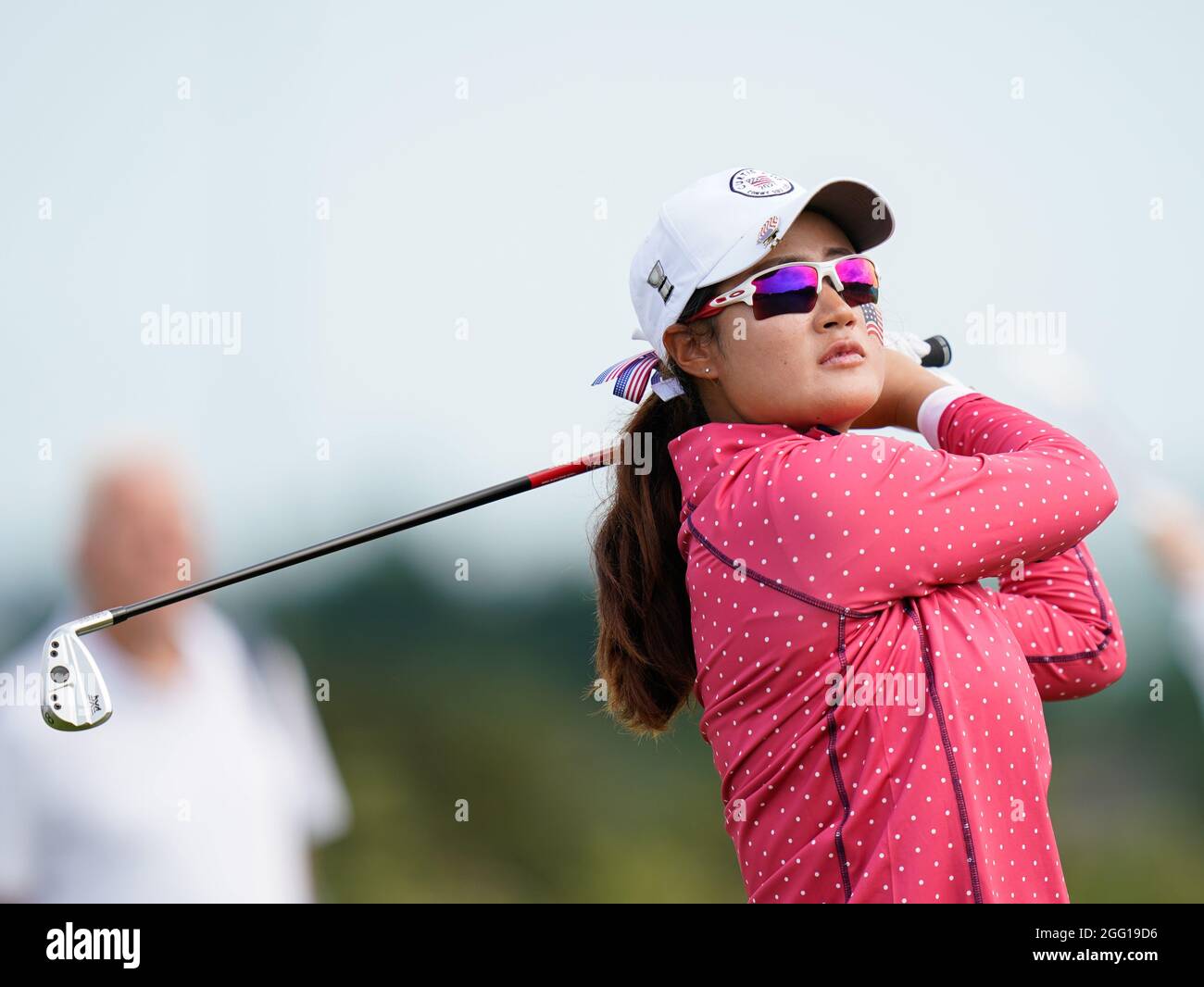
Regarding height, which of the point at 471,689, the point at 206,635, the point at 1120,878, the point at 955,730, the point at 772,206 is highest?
the point at 772,206

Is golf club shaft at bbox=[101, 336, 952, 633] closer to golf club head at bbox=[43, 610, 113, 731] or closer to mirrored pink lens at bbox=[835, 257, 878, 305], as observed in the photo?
golf club head at bbox=[43, 610, 113, 731]

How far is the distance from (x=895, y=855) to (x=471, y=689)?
763 cm

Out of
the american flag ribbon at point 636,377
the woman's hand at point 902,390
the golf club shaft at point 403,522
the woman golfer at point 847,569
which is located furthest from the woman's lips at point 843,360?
the golf club shaft at point 403,522

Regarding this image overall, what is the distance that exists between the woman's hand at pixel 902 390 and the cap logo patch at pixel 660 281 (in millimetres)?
374

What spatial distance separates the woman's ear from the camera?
2227mm

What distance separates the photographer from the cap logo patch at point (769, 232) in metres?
2.12

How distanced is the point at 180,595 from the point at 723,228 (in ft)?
3.64

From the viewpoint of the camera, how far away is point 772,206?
2137mm

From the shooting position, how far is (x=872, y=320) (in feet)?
7.17

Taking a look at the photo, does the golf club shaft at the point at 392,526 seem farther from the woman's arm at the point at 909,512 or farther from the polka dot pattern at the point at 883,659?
the woman's arm at the point at 909,512

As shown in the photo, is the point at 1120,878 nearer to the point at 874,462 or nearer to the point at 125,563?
the point at 125,563

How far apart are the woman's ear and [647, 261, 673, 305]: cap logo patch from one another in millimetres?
48

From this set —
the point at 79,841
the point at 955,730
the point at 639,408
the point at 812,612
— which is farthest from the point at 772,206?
the point at 79,841
